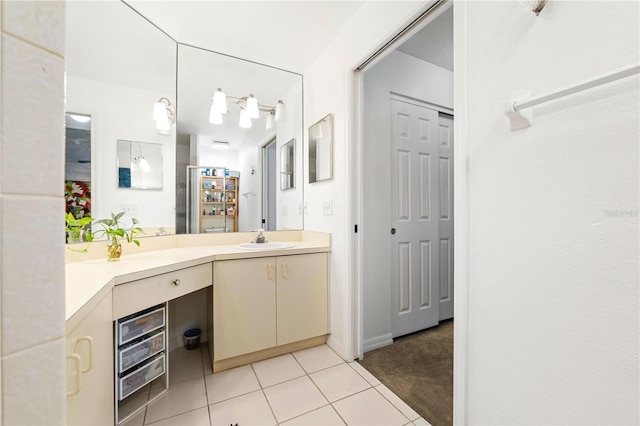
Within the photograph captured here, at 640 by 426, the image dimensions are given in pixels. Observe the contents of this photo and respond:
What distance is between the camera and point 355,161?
75.4 inches

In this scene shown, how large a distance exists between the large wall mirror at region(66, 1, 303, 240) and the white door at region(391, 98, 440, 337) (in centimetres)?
93

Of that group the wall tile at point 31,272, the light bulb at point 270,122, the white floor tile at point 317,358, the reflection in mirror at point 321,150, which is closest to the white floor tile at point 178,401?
the white floor tile at point 317,358

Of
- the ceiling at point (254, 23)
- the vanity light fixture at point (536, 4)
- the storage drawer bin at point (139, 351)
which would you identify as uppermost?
the ceiling at point (254, 23)

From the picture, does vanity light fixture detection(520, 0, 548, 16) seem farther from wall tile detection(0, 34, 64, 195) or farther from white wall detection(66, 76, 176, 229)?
white wall detection(66, 76, 176, 229)

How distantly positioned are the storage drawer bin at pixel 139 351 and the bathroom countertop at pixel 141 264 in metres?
0.39

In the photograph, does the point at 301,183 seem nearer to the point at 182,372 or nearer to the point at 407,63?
the point at 407,63

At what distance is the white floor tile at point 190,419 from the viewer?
1.33 metres

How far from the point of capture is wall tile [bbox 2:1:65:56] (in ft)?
0.83

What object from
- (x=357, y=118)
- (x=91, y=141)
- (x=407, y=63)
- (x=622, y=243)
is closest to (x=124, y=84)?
(x=91, y=141)

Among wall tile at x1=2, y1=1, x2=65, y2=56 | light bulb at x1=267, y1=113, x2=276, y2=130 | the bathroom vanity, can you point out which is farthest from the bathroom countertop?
light bulb at x1=267, y1=113, x2=276, y2=130

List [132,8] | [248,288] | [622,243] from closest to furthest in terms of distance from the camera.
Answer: [622,243] < [132,8] < [248,288]

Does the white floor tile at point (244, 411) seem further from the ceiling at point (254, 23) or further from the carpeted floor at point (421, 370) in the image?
the ceiling at point (254, 23)

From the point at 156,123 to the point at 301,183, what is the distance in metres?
1.27

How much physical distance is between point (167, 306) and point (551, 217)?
1.89 meters
